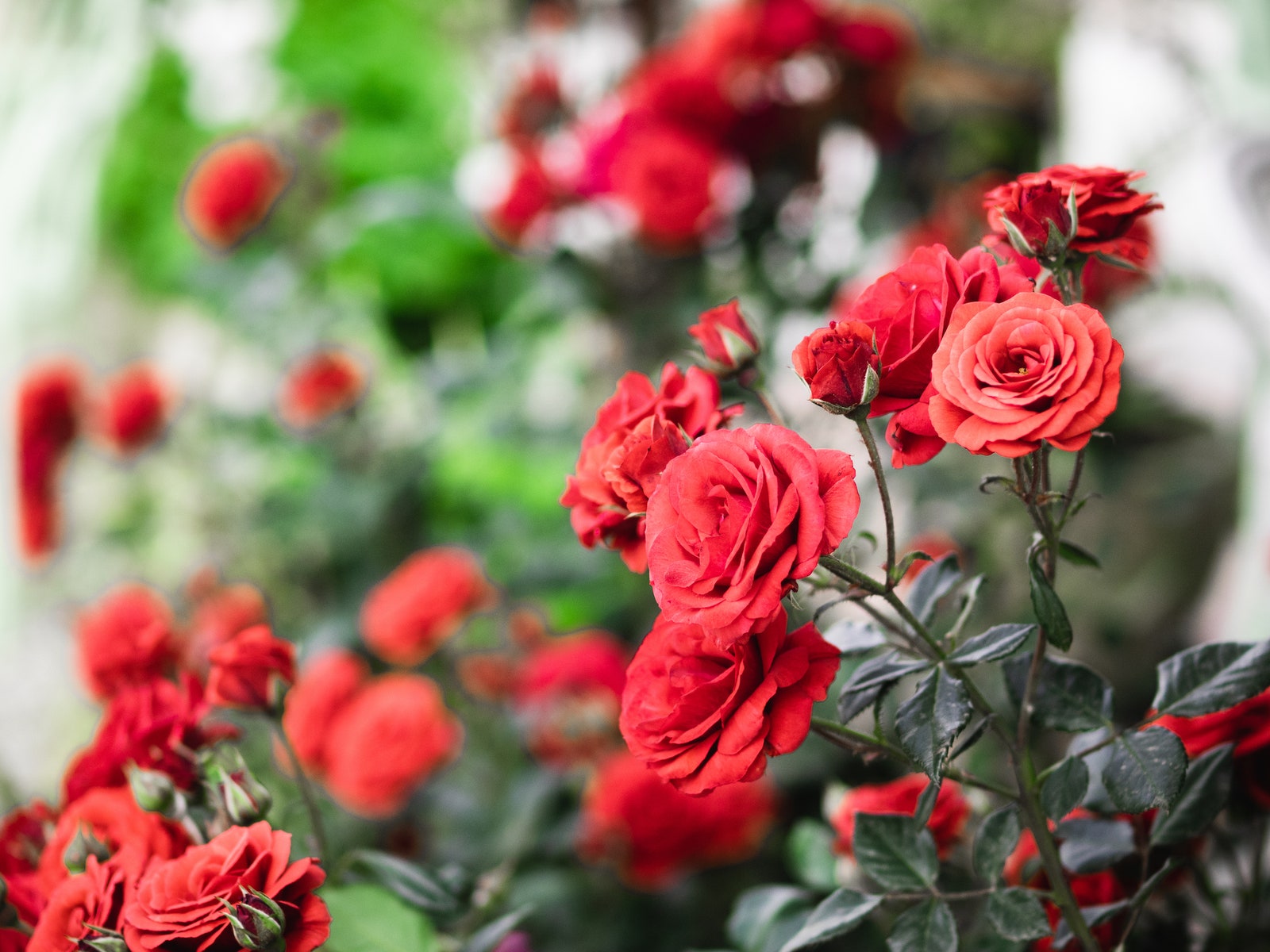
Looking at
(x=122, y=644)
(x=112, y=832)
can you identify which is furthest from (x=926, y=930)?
(x=122, y=644)

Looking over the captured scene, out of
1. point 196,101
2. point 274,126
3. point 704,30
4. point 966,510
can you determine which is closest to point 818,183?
point 704,30

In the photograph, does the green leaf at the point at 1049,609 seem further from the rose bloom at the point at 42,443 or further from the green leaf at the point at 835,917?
the rose bloom at the point at 42,443

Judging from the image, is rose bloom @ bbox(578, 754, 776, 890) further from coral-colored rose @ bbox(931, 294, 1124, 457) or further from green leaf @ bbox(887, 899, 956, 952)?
coral-colored rose @ bbox(931, 294, 1124, 457)

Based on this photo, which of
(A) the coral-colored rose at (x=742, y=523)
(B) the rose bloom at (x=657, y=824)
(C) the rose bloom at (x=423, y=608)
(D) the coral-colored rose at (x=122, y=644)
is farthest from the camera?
(C) the rose bloom at (x=423, y=608)

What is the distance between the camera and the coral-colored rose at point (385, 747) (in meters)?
0.82

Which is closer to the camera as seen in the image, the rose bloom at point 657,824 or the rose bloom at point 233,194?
the rose bloom at point 657,824

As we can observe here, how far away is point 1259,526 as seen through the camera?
634 mm

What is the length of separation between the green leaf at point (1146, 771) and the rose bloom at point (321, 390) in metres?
1.14

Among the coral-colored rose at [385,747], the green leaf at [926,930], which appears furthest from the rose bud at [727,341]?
the coral-colored rose at [385,747]

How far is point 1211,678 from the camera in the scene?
36 centimetres

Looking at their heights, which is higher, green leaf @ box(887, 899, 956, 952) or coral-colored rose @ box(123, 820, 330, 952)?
coral-colored rose @ box(123, 820, 330, 952)

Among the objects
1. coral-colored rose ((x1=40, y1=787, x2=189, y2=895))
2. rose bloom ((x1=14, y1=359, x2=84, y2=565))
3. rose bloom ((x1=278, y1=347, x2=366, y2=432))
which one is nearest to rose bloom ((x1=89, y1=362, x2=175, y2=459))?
rose bloom ((x1=14, y1=359, x2=84, y2=565))

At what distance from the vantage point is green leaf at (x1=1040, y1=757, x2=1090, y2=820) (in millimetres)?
346

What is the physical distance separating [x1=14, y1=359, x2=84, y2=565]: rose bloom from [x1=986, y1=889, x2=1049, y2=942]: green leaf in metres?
1.33
